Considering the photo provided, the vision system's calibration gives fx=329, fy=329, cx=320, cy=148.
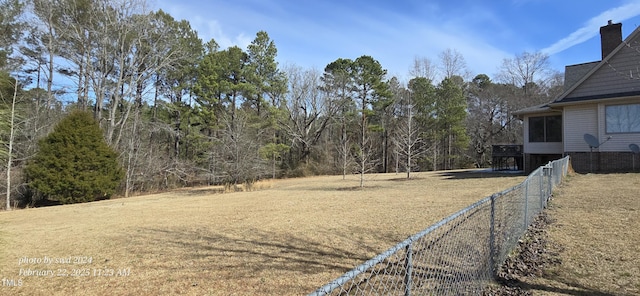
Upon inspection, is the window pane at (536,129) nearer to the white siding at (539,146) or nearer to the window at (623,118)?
the white siding at (539,146)

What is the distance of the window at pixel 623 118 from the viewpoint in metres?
13.9

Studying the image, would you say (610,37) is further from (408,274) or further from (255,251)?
(408,274)

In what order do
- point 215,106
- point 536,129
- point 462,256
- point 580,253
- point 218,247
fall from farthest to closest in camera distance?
1. point 215,106
2. point 536,129
3. point 218,247
4. point 580,253
5. point 462,256

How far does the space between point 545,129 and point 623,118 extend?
3489mm

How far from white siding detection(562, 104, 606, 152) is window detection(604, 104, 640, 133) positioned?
44 centimetres

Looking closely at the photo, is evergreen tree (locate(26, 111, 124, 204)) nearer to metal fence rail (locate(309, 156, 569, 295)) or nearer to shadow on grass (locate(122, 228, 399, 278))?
shadow on grass (locate(122, 228, 399, 278))

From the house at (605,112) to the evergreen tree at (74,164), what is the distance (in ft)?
76.8

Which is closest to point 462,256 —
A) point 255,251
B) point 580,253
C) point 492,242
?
point 492,242

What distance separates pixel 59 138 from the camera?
16.8m

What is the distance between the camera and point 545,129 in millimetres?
17547

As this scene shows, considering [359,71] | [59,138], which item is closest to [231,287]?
[59,138]

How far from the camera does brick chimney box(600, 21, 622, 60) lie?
16516 mm

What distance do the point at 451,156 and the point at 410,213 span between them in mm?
29477


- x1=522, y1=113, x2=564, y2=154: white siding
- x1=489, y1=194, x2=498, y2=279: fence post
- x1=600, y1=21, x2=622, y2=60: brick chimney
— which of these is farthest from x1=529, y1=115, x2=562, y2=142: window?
x1=489, y1=194, x2=498, y2=279: fence post
